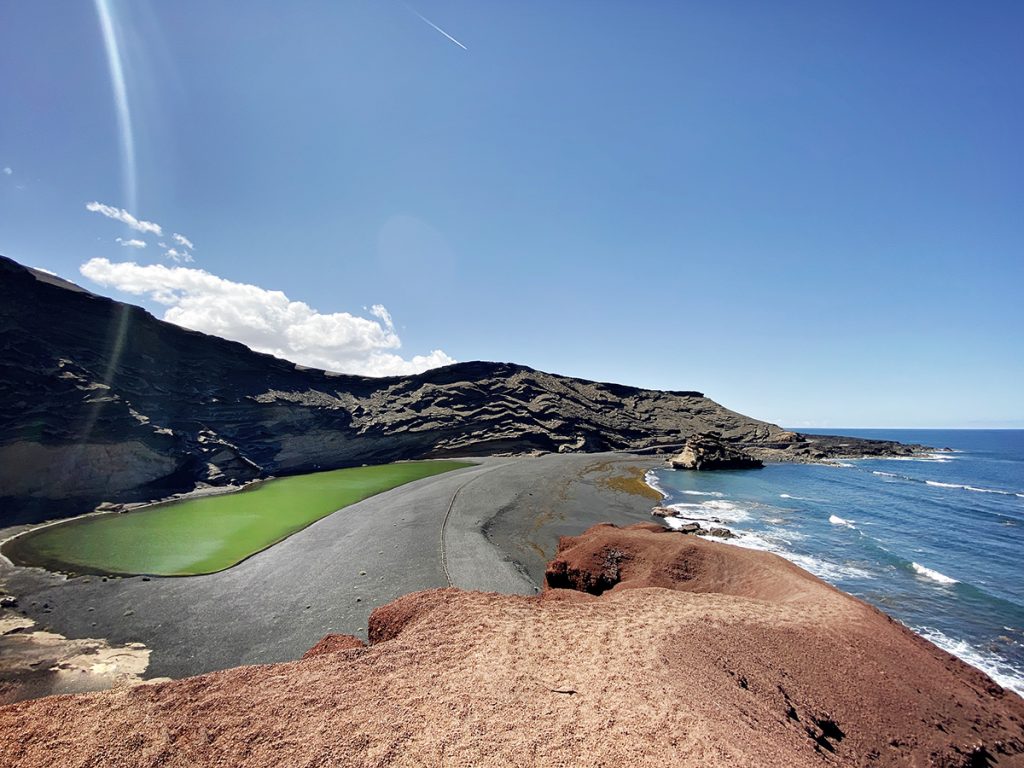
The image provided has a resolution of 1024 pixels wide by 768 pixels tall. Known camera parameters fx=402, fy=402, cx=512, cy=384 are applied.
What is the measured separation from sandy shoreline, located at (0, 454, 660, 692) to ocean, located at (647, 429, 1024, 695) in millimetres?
12627

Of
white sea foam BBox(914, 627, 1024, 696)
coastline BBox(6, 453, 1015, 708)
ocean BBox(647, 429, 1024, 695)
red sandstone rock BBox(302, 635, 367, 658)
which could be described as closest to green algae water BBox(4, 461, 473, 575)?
coastline BBox(6, 453, 1015, 708)

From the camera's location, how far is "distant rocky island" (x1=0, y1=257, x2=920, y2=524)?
118 ft

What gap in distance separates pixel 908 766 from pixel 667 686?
179 inches

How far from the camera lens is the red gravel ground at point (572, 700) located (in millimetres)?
5188

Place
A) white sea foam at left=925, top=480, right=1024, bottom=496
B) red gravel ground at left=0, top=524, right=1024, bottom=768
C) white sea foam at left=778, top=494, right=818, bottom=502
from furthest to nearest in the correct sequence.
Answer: white sea foam at left=925, top=480, right=1024, bottom=496, white sea foam at left=778, top=494, right=818, bottom=502, red gravel ground at left=0, top=524, right=1024, bottom=768

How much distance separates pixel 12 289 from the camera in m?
40.8

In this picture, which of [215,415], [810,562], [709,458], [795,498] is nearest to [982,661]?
[810,562]

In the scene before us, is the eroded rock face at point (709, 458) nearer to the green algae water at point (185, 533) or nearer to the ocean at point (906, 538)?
the ocean at point (906, 538)

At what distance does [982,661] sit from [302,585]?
2669 centimetres

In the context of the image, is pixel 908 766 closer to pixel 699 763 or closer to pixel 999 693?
pixel 699 763

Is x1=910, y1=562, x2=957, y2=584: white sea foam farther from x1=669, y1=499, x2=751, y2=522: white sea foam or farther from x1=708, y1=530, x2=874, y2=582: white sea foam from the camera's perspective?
x1=669, y1=499, x2=751, y2=522: white sea foam

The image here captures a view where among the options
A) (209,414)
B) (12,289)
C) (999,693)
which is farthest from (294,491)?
(999,693)

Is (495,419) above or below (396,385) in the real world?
below

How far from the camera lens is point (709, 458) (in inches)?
2539
